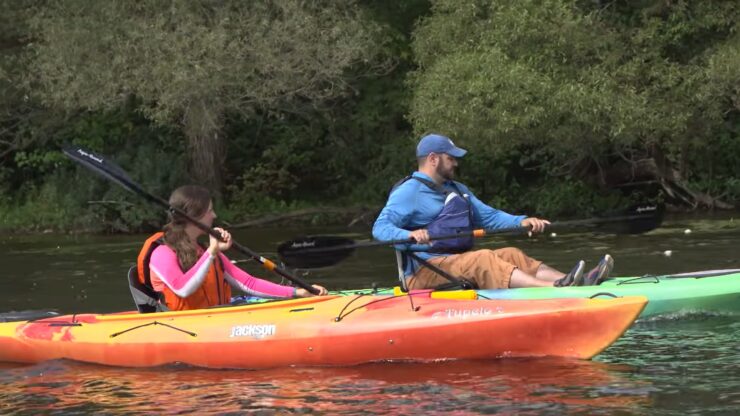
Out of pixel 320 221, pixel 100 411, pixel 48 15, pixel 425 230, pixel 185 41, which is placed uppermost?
pixel 48 15

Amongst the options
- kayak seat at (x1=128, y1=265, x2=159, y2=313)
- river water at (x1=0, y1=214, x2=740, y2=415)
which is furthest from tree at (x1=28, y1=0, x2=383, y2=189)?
river water at (x1=0, y1=214, x2=740, y2=415)

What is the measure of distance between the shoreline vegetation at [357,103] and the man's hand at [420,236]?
28.3ft

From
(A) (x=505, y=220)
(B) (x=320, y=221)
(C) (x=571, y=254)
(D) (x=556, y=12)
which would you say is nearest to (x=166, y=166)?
(B) (x=320, y=221)

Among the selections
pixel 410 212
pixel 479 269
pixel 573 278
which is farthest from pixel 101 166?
pixel 573 278

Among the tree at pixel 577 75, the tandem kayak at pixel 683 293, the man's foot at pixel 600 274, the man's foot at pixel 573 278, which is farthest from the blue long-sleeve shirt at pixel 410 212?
the tree at pixel 577 75

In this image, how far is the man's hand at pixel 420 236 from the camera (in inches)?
258

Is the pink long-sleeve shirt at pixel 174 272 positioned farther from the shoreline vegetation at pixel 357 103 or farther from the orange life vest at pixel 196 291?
the shoreline vegetation at pixel 357 103

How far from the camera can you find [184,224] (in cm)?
626

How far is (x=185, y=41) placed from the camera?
15945 millimetres

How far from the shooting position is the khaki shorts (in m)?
6.65

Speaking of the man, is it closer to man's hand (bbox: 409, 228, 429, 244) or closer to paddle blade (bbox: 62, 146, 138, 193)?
man's hand (bbox: 409, 228, 429, 244)

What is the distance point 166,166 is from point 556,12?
7151mm

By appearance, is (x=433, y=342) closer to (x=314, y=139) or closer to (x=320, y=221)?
(x=320, y=221)

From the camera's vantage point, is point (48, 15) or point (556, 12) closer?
point (556, 12)
